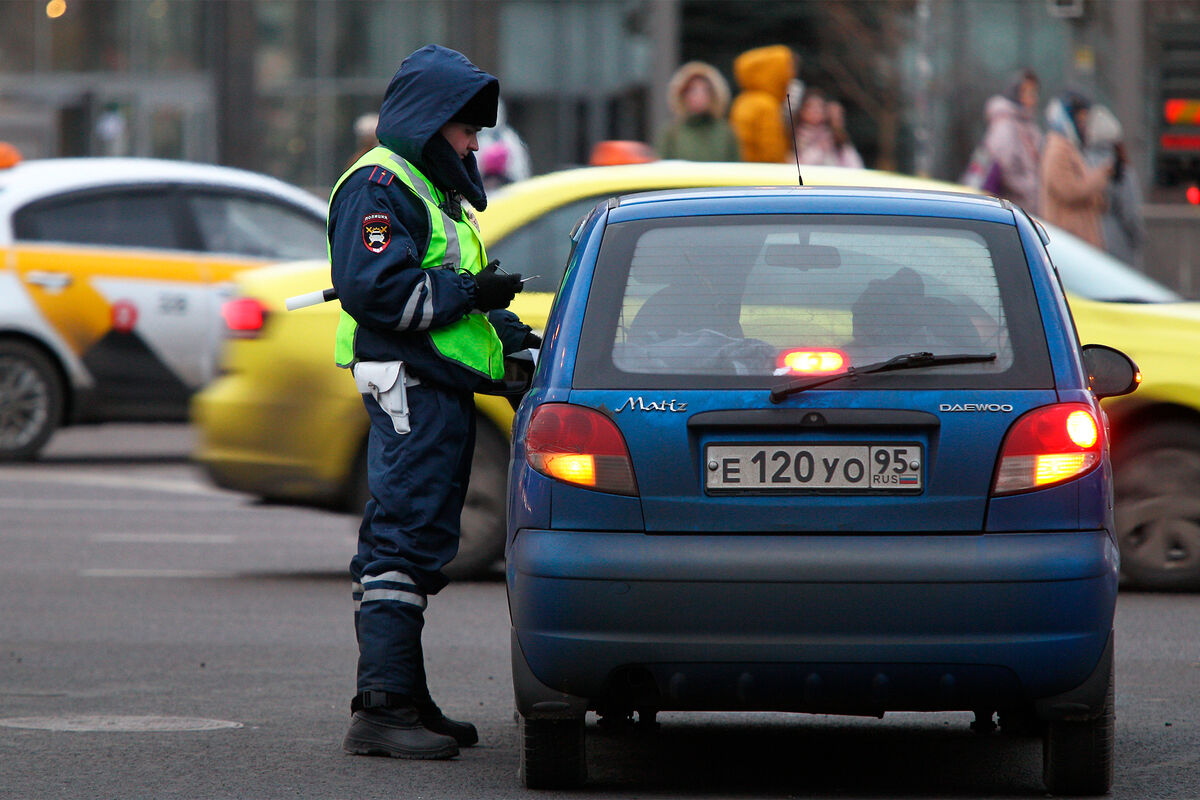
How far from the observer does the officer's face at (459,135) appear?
5.51 meters

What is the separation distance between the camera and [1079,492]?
15.2 ft

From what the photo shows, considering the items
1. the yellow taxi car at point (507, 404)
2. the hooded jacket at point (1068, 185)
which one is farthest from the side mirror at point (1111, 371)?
the hooded jacket at point (1068, 185)

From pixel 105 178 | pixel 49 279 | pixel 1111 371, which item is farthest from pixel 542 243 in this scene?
pixel 105 178

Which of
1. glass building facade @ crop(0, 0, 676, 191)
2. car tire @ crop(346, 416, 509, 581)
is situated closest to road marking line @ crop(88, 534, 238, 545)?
car tire @ crop(346, 416, 509, 581)

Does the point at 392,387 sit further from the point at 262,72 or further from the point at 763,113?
the point at 262,72

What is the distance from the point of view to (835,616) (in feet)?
14.8

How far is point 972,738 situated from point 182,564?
4683mm

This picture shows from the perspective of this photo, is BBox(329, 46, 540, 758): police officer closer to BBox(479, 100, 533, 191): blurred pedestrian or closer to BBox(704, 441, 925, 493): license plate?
BBox(704, 441, 925, 493): license plate

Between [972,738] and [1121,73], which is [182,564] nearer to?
[972,738]

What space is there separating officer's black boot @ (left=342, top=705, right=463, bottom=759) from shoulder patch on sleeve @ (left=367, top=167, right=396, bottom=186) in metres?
1.34

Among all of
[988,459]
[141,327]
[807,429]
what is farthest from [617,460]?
[141,327]

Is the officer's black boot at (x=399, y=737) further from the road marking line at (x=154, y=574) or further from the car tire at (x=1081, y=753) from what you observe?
the road marking line at (x=154, y=574)

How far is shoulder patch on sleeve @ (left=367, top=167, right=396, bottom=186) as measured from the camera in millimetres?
5375

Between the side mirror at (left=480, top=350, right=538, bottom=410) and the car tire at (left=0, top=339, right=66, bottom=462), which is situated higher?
the side mirror at (left=480, top=350, right=538, bottom=410)
